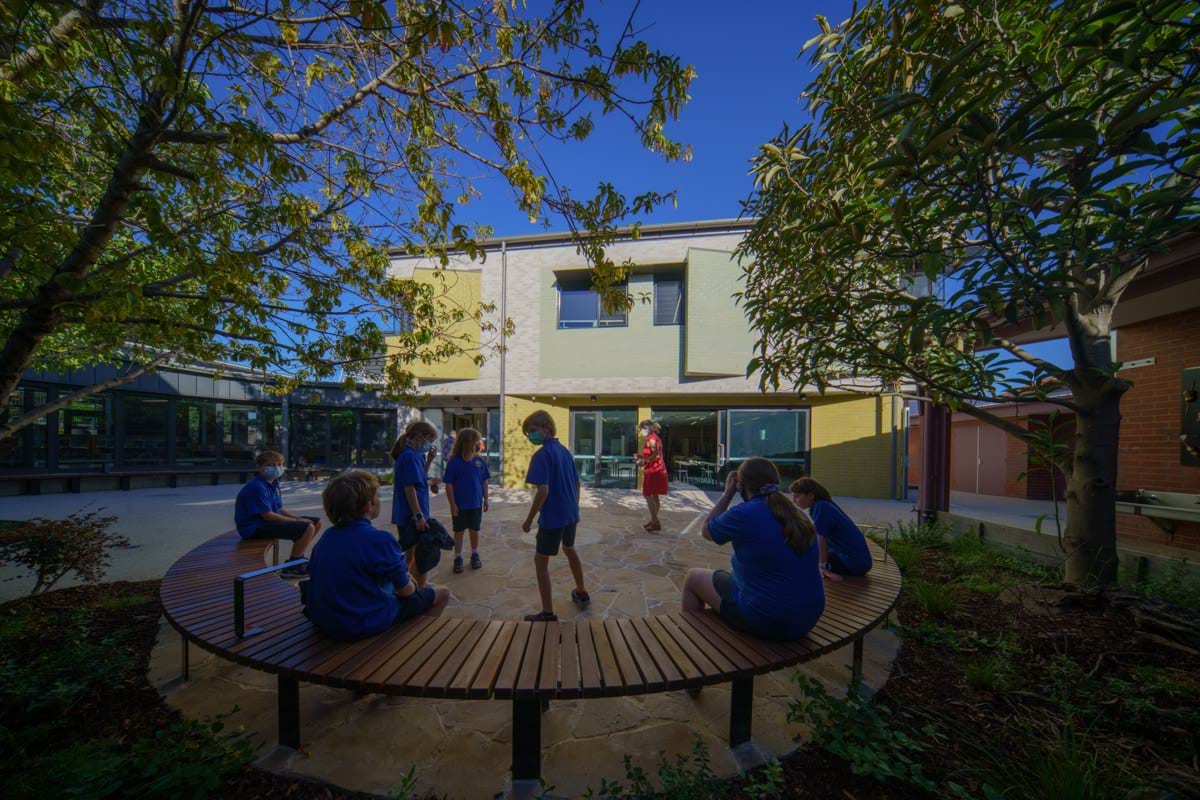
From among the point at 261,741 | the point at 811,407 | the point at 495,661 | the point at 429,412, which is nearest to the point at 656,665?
the point at 495,661

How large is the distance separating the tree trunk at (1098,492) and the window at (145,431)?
21027 mm

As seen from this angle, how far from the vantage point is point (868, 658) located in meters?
3.17

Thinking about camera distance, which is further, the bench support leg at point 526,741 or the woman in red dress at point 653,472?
the woman in red dress at point 653,472

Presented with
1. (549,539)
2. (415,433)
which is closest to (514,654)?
(549,539)

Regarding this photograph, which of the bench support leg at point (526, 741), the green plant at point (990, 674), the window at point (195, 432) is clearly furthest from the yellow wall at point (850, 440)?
the window at point (195, 432)

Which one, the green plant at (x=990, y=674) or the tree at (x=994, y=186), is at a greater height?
the tree at (x=994, y=186)

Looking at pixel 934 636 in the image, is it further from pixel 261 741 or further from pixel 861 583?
pixel 261 741

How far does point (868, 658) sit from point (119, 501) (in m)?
16.1

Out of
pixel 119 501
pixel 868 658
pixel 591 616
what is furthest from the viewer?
pixel 119 501

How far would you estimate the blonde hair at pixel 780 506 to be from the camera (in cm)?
241

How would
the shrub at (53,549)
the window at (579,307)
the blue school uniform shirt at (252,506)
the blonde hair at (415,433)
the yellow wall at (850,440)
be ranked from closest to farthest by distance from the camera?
the shrub at (53,549), the blonde hair at (415,433), the blue school uniform shirt at (252,506), the yellow wall at (850,440), the window at (579,307)

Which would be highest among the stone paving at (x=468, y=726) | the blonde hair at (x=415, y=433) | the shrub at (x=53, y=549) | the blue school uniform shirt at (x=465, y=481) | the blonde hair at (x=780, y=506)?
the blonde hair at (x=415, y=433)

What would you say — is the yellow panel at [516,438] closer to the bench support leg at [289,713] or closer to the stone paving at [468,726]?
the stone paving at [468,726]

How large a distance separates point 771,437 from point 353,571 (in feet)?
38.0
